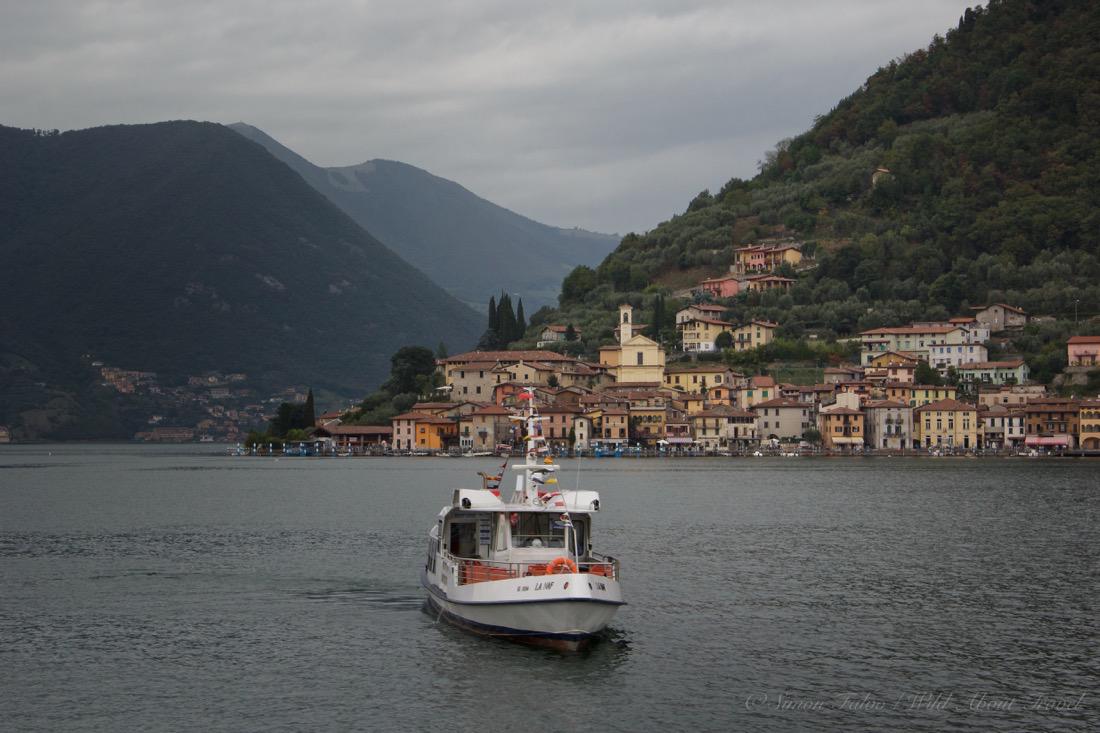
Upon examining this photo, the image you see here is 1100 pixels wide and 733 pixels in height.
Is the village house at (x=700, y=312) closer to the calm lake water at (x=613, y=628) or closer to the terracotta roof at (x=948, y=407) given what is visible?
the terracotta roof at (x=948, y=407)

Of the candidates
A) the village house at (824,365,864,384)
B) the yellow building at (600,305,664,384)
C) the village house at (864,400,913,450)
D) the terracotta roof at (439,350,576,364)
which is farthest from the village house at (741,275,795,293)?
the village house at (864,400,913,450)

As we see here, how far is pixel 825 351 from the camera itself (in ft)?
507

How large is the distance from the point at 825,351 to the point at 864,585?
11468cm

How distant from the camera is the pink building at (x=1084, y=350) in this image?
137 meters

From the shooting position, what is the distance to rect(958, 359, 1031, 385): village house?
465 feet

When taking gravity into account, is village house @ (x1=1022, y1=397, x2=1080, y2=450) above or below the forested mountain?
below

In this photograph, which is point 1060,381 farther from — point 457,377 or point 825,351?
point 457,377

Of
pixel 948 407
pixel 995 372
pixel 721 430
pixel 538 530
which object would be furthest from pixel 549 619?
pixel 995 372

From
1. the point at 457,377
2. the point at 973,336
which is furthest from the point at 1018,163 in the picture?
the point at 457,377

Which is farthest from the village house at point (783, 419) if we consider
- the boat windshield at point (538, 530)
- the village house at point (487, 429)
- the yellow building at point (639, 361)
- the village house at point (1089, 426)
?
the boat windshield at point (538, 530)

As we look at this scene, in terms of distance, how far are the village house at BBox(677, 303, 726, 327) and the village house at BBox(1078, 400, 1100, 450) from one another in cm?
4895

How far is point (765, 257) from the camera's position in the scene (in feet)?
615

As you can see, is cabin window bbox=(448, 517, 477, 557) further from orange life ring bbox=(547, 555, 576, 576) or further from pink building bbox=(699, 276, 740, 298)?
pink building bbox=(699, 276, 740, 298)

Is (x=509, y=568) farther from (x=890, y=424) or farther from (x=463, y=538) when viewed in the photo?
(x=890, y=424)
